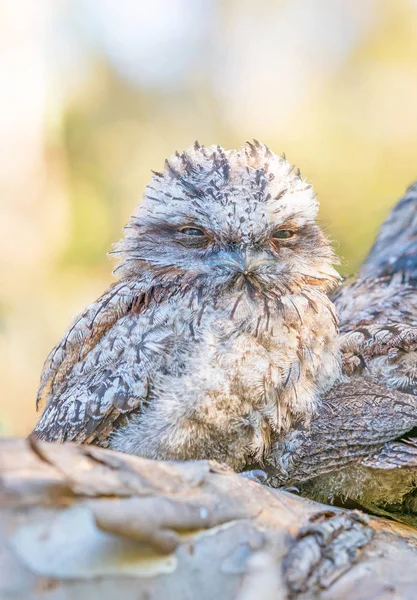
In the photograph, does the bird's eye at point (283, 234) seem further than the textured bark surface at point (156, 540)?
Yes

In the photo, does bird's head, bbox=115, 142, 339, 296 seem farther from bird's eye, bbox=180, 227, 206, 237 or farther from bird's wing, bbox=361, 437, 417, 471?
bird's wing, bbox=361, 437, 417, 471

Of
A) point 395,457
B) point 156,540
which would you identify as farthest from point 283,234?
point 156,540

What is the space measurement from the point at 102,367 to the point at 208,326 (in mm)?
524

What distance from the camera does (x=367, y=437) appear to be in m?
2.45

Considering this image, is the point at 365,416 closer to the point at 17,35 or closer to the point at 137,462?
the point at 137,462

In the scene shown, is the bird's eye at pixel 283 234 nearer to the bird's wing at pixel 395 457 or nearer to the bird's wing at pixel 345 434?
the bird's wing at pixel 345 434

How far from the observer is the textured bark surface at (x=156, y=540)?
59.4 inches

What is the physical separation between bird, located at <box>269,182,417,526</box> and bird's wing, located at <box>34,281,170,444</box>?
0.67 meters

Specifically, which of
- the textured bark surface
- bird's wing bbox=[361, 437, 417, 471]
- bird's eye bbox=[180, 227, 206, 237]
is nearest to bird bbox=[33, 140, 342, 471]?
bird's eye bbox=[180, 227, 206, 237]

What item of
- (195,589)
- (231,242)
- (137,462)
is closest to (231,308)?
(231,242)

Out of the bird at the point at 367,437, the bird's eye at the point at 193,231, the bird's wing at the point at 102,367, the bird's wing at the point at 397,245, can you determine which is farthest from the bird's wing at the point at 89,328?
the bird's wing at the point at 397,245

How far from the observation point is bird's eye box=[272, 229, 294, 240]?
9.53 feet

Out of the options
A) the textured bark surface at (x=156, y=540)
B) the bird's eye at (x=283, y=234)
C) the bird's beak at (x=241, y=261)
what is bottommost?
the textured bark surface at (x=156, y=540)

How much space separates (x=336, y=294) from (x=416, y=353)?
131cm
